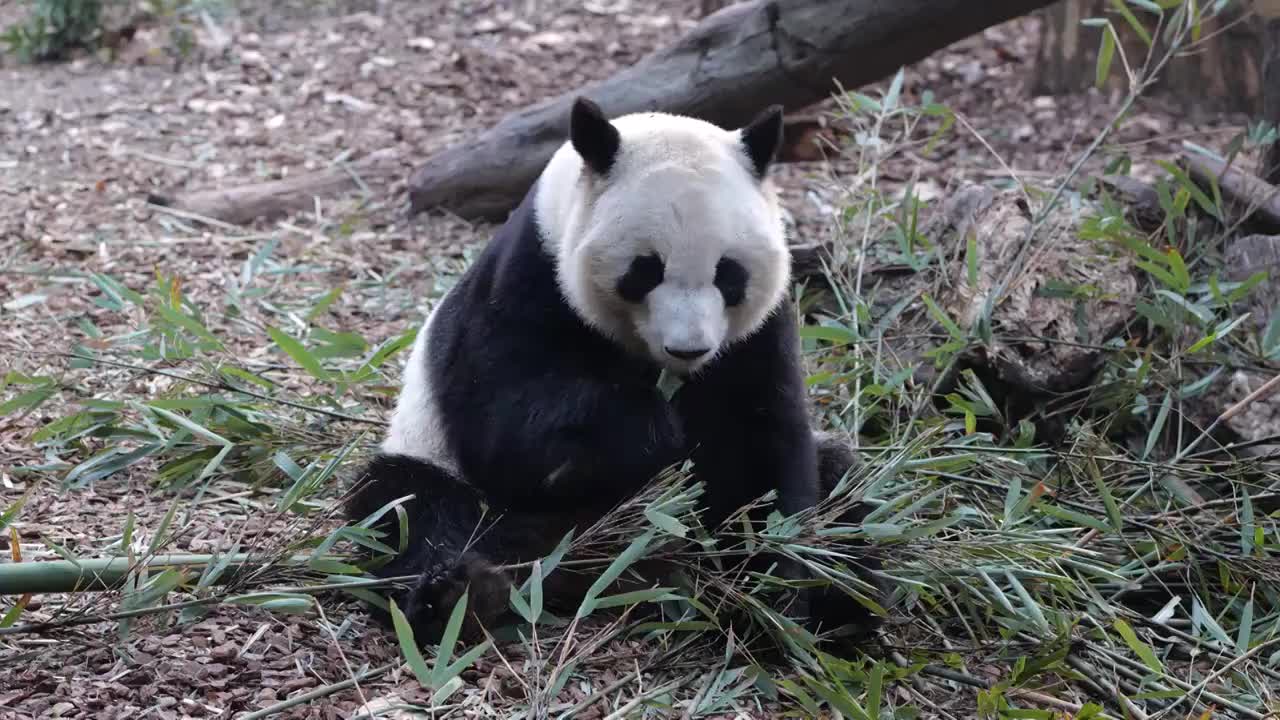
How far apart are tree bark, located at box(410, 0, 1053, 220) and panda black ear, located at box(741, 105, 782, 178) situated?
6.39 ft

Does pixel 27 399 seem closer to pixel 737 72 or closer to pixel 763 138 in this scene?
pixel 763 138

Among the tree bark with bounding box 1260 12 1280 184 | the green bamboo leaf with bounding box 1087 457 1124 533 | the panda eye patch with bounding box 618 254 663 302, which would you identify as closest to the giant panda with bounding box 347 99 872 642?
the panda eye patch with bounding box 618 254 663 302

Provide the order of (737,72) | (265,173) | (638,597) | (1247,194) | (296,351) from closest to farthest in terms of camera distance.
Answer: (638,597)
(296,351)
(1247,194)
(737,72)
(265,173)

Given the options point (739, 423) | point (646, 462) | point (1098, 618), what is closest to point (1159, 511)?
point (1098, 618)

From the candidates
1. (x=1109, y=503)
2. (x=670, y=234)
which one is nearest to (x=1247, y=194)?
(x=1109, y=503)

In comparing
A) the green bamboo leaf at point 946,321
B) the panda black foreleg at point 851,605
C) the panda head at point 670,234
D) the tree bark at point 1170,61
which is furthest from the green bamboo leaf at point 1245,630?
the tree bark at point 1170,61

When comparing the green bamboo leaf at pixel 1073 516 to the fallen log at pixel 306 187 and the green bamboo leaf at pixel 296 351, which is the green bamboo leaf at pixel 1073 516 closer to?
the green bamboo leaf at pixel 296 351

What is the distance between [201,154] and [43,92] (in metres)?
1.37

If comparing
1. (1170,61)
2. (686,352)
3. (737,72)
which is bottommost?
(1170,61)

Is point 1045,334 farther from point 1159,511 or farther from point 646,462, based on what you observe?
point 646,462

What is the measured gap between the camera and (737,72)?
5098 mm

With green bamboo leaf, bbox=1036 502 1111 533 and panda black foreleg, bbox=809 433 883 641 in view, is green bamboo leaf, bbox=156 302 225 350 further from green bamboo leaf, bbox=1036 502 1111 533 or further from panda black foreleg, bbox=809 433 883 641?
green bamboo leaf, bbox=1036 502 1111 533

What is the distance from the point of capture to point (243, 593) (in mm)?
2602

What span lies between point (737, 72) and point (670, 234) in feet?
8.61
